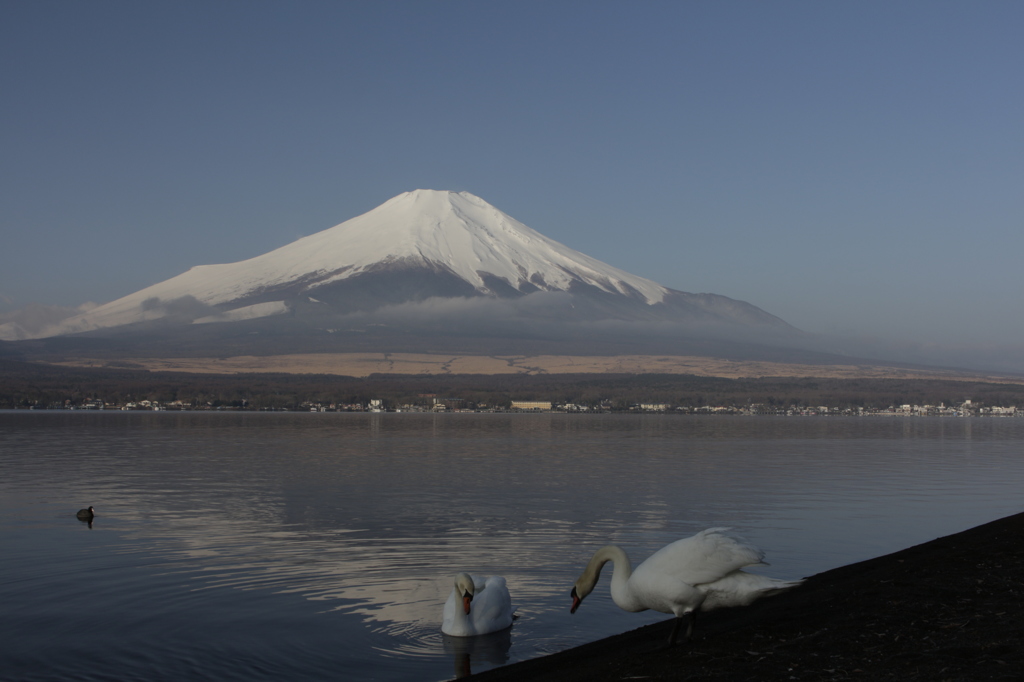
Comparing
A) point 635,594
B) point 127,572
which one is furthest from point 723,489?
point 635,594

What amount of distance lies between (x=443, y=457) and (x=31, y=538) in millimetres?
22406

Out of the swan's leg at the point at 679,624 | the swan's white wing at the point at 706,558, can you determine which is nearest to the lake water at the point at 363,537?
the swan's leg at the point at 679,624

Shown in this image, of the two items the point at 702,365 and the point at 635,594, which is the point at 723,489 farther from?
the point at 702,365

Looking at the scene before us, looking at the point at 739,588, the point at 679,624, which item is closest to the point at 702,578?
the point at 739,588

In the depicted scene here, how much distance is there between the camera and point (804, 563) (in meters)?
15.4

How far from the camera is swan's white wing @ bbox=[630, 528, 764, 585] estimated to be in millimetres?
8281

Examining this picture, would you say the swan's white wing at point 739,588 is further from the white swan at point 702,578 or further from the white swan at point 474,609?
the white swan at point 474,609

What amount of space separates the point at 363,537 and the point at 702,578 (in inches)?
430

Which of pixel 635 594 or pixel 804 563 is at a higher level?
pixel 635 594

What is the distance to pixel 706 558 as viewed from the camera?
8.37 metres

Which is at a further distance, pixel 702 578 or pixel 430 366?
pixel 430 366

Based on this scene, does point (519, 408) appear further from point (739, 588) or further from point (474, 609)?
point (739, 588)

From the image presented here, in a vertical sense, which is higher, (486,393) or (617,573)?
(617,573)

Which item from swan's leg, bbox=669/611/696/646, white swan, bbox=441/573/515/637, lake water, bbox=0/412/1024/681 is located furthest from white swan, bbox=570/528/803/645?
white swan, bbox=441/573/515/637
